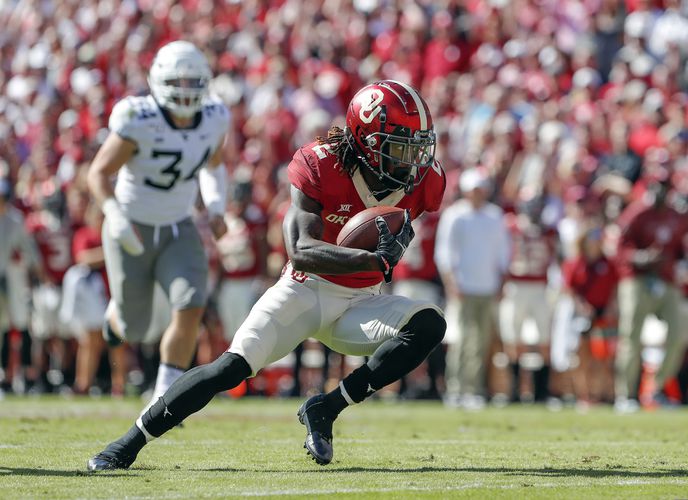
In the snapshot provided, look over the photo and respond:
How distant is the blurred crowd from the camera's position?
11938 mm

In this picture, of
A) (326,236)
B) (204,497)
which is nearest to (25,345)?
(326,236)

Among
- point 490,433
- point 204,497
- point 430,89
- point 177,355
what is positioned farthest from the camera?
point 430,89

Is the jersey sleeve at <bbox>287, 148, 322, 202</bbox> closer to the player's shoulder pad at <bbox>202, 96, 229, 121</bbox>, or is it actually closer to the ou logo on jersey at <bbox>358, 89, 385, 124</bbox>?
the ou logo on jersey at <bbox>358, 89, 385, 124</bbox>

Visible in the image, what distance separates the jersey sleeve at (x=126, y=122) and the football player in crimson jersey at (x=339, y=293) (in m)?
2.12

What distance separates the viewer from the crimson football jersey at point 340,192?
5.38 m

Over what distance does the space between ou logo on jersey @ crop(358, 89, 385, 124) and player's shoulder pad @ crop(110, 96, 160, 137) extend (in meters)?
2.26

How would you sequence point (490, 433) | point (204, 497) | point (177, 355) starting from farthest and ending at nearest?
1. point (490, 433)
2. point (177, 355)
3. point (204, 497)

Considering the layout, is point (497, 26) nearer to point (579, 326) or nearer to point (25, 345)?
point (579, 326)

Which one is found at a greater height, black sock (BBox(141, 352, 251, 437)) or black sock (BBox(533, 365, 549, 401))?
black sock (BBox(141, 352, 251, 437))

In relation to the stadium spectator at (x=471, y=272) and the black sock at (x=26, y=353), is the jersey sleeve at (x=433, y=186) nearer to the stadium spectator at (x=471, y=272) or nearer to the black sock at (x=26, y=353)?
the stadium spectator at (x=471, y=272)

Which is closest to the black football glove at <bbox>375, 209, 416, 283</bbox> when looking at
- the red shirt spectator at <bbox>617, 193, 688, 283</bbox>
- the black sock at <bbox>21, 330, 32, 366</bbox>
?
the red shirt spectator at <bbox>617, 193, 688, 283</bbox>

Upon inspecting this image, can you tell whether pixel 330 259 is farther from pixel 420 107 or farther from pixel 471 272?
pixel 471 272

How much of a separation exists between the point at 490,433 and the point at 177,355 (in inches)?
76.6

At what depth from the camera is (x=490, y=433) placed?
775 centimetres
